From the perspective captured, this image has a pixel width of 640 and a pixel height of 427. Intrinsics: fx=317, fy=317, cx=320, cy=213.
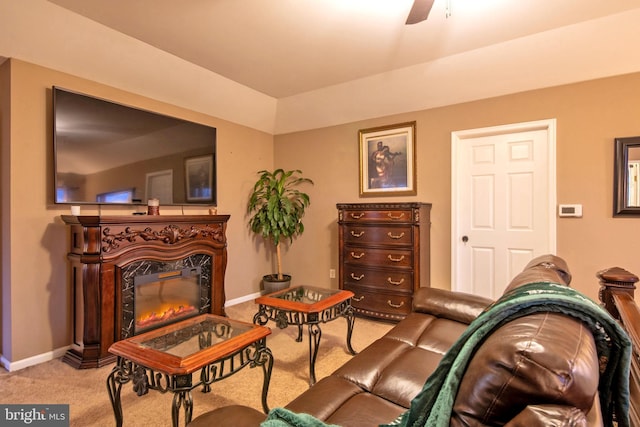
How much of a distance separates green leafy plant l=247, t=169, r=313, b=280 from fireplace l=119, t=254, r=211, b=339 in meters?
1.02

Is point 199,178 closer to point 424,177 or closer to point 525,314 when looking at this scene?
point 424,177

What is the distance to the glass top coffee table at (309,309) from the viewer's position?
2268 mm

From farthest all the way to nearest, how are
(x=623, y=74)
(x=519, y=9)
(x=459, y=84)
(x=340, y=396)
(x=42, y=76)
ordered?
(x=459, y=84) → (x=623, y=74) → (x=42, y=76) → (x=519, y=9) → (x=340, y=396)

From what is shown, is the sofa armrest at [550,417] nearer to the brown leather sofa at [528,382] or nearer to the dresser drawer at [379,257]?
the brown leather sofa at [528,382]

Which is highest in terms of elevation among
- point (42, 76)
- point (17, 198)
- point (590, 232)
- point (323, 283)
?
point (42, 76)

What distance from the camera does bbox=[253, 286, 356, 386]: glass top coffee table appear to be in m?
2.27

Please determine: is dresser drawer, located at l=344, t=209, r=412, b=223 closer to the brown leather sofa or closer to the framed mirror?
the framed mirror

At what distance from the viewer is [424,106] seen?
146 inches

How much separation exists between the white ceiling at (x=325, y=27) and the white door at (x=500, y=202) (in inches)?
33.8

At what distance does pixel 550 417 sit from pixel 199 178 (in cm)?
382

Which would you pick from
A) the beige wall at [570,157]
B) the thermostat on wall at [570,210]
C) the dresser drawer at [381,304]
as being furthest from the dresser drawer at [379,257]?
the thermostat on wall at [570,210]

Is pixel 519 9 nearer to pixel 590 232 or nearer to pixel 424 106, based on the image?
pixel 424 106

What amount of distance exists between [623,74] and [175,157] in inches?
173

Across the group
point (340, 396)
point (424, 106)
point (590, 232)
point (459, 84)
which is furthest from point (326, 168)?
point (340, 396)
